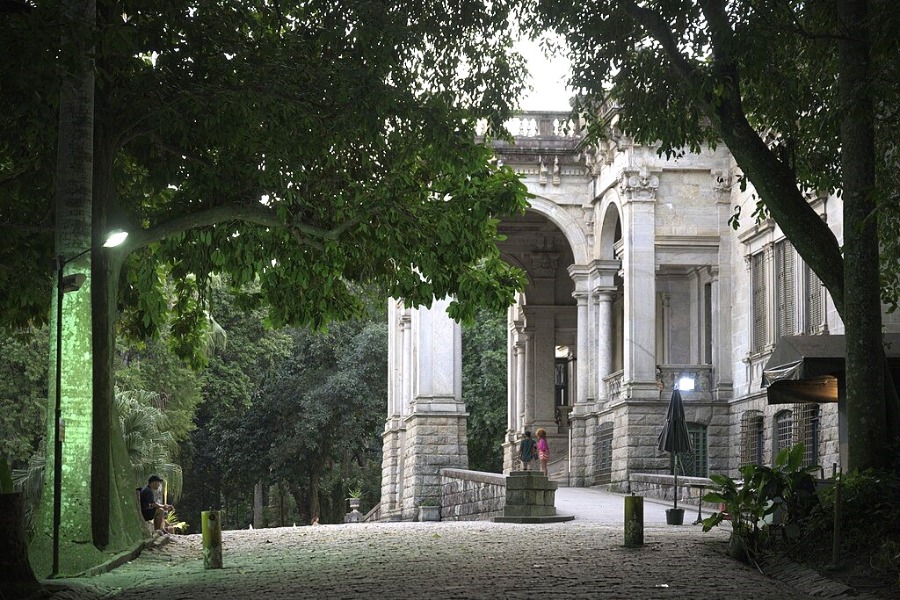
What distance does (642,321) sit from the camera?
126ft

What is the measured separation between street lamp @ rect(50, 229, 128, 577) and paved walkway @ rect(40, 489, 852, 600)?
2.74ft

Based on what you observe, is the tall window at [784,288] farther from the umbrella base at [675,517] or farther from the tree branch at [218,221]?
the tree branch at [218,221]

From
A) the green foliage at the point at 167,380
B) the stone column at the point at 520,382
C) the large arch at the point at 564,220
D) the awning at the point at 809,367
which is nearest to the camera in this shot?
the awning at the point at 809,367

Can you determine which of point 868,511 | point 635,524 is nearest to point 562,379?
point 635,524

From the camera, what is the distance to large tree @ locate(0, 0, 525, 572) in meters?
17.6

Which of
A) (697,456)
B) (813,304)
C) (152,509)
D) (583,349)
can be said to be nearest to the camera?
(152,509)

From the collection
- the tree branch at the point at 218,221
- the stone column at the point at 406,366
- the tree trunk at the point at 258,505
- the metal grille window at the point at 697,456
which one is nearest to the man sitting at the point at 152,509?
the tree branch at the point at 218,221

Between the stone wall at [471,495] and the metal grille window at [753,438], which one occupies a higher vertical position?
the metal grille window at [753,438]

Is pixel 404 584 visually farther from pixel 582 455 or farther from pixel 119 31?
pixel 582 455

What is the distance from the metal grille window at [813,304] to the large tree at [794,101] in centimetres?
1167

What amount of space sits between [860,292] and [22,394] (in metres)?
28.2

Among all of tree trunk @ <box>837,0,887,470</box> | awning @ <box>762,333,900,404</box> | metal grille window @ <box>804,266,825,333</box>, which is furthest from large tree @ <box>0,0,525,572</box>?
metal grille window @ <box>804,266,825,333</box>

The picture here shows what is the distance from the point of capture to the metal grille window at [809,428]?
3012 centimetres

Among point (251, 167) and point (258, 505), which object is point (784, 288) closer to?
point (251, 167)
